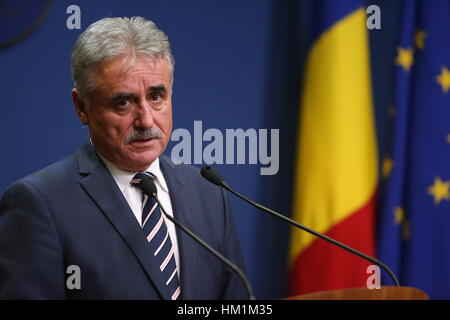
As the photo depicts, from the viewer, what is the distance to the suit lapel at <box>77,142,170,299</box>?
166 cm

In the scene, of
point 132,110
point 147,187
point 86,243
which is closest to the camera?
point 147,187

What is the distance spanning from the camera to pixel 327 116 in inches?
96.3

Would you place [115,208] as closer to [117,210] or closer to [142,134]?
[117,210]

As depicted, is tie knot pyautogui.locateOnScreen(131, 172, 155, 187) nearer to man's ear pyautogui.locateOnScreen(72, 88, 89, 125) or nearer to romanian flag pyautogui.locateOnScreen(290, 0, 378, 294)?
man's ear pyautogui.locateOnScreen(72, 88, 89, 125)

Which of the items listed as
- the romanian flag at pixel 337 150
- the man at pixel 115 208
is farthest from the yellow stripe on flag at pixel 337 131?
the man at pixel 115 208

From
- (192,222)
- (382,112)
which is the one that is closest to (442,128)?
(382,112)

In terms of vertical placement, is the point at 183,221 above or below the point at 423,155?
below

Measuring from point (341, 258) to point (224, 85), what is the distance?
77 centimetres

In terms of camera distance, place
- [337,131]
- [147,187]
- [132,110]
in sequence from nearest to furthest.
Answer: [147,187], [132,110], [337,131]

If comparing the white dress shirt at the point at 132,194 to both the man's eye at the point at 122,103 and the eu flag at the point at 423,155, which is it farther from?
the eu flag at the point at 423,155

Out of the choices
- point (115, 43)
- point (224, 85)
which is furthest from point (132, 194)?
point (224, 85)

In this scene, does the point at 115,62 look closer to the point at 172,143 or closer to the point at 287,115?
the point at 172,143

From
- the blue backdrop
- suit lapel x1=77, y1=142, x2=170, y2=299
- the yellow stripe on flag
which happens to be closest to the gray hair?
suit lapel x1=77, y1=142, x2=170, y2=299

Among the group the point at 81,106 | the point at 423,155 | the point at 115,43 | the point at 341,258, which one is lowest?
the point at 341,258
